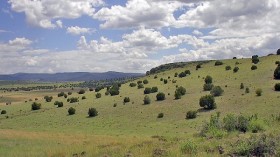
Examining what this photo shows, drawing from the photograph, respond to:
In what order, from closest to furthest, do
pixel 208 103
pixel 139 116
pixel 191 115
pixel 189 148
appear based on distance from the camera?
pixel 189 148
pixel 191 115
pixel 208 103
pixel 139 116

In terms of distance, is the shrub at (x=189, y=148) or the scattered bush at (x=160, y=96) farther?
the scattered bush at (x=160, y=96)

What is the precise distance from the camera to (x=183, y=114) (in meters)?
60.7

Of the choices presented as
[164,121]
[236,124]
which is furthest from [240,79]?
[236,124]

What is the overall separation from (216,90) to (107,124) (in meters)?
21.7

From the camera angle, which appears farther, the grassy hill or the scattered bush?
the scattered bush

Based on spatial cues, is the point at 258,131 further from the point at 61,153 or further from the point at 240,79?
the point at 240,79

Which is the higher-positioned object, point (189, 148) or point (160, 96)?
point (189, 148)

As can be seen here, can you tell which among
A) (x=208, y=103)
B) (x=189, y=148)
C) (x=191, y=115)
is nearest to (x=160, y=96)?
(x=208, y=103)

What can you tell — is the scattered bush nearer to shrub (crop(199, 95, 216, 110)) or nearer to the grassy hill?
the grassy hill

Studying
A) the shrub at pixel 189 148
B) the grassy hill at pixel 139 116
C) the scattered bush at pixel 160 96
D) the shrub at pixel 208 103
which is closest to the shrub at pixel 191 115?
the grassy hill at pixel 139 116

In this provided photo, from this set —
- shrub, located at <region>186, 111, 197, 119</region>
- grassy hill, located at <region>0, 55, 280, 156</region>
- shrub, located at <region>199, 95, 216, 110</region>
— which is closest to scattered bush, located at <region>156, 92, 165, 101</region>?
grassy hill, located at <region>0, 55, 280, 156</region>

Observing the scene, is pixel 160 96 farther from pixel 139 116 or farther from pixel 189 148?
pixel 189 148

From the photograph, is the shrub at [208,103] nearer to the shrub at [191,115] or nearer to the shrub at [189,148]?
the shrub at [191,115]

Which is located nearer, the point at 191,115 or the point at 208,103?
the point at 191,115
